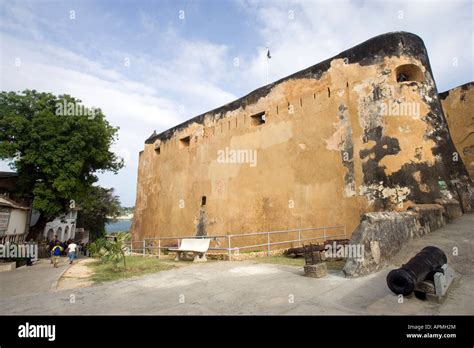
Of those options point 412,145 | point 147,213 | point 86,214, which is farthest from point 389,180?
point 86,214

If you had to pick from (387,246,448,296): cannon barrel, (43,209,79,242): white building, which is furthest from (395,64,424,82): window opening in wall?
(43,209,79,242): white building

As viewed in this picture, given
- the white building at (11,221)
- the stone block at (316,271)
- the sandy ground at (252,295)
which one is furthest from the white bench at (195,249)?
the white building at (11,221)

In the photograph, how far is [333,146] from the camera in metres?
10.8

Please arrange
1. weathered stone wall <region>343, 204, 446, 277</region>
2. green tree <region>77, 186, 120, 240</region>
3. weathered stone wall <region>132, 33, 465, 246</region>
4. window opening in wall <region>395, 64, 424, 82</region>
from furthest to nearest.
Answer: green tree <region>77, 186, 120, 240</region> → window opening in wall <region>395, 64, 424, 82</region> → weathered stone wall <region>132, 33, 465, 246</region> → weathered stone wall <region>343, 204, 446, 277</region>

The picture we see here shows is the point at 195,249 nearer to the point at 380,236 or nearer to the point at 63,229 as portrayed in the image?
the point at 380,236

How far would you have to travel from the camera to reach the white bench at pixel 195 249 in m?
8.58

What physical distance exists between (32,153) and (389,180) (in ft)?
50.8

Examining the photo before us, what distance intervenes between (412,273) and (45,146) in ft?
52.0

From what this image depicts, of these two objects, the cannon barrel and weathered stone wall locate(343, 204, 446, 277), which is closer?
the cannon barrel

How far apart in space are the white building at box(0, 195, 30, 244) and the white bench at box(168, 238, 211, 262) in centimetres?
750

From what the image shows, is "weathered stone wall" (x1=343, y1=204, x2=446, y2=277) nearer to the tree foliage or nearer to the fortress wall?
the fortress wall

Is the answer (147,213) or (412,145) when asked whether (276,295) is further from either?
(147,213)

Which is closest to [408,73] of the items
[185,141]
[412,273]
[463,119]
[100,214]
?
[463,119]

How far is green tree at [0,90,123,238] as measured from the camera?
47.0ft
